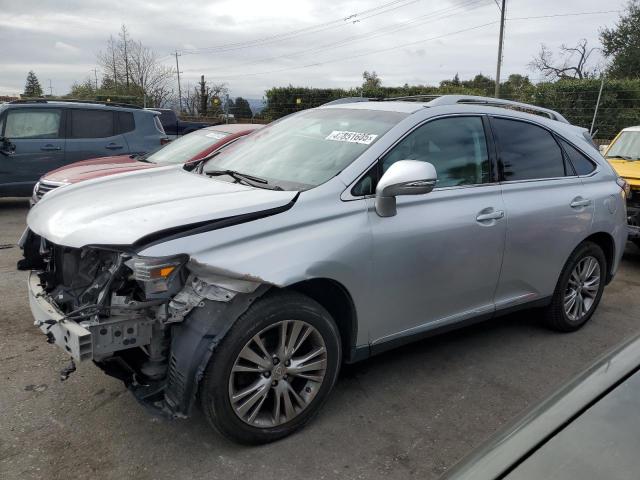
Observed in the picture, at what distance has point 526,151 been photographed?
13.0ft

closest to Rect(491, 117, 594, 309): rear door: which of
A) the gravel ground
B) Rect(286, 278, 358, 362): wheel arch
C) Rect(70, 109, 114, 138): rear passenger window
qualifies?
the gravel ground

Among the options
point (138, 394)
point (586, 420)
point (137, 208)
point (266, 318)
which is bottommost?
point (138, 394)

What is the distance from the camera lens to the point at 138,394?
265 centimetres

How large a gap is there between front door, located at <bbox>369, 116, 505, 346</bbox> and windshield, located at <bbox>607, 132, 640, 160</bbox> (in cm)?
529

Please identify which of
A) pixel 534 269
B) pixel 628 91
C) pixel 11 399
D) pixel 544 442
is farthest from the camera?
pixel 628 91

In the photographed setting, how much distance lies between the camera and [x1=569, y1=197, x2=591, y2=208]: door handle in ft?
13.4

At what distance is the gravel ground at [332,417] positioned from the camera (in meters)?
2.65

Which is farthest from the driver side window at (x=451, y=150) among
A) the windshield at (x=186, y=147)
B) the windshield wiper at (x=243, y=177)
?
the windshield at (x=186, y=147)

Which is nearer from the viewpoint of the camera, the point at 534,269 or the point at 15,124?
the point at 534,269

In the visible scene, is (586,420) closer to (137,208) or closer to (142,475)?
(142,475)

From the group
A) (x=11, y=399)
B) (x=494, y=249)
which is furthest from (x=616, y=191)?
(x=11, y=399)

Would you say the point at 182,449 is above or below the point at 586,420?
below

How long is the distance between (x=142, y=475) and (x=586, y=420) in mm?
2040

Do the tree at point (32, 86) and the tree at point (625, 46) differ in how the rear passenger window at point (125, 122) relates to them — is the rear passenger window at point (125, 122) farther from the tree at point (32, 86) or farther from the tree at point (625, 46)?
the tree at point (32, 86)
